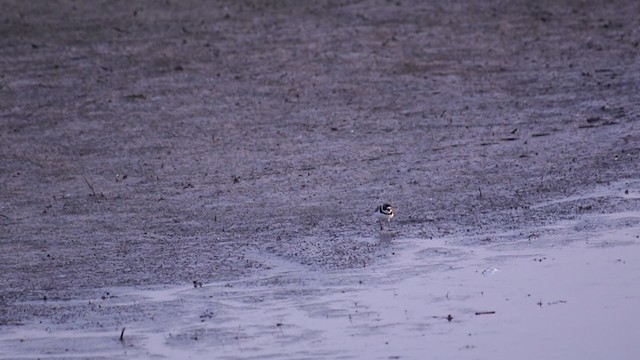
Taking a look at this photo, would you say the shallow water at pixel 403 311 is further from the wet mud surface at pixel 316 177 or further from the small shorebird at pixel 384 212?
the small shorebird at pixel 384 212

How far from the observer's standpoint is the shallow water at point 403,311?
762 cm

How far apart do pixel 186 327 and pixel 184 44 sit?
23.4ft

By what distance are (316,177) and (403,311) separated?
9.20ft

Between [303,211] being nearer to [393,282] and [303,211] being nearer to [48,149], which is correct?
[393,282]

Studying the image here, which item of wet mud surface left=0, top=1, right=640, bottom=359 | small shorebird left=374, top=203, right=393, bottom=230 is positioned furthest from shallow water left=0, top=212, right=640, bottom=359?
small shorebird left=374, top=203, right=393, bottom=230

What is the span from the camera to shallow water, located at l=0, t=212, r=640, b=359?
7.62 metres

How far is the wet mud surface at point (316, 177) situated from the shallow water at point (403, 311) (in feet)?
0.06

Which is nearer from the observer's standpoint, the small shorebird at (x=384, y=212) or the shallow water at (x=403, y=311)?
the shallow water at (x=403, y=311)

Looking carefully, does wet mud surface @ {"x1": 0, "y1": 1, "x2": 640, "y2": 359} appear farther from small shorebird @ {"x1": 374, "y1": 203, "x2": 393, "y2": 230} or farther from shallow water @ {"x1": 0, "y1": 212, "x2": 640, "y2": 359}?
small shorebird @ {"x1": 374, "y1": 203, "x2": 393, "y2": 230}

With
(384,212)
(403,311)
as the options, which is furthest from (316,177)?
(403,311)

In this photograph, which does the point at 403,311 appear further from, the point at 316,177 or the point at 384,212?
the point at 316,177

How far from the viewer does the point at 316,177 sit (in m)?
10.8

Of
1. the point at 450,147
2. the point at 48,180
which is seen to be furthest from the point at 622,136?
the point at 48,180

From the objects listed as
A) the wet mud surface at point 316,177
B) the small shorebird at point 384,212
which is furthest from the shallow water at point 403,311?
the small shorebird at point 384,212
